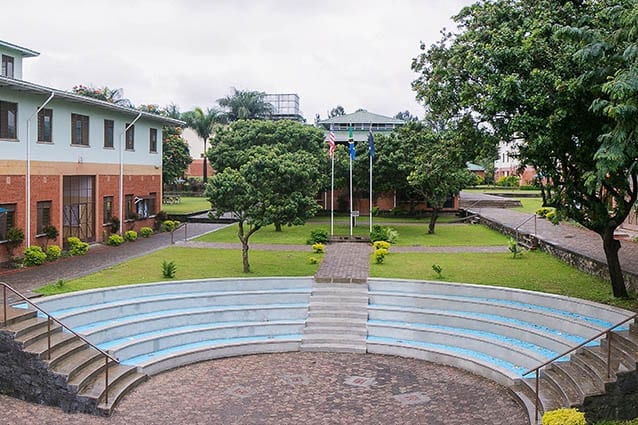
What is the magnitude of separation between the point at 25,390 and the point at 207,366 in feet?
13.7

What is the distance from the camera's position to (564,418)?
9.62 metres

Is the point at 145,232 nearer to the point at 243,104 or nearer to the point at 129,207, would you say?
the point at 129,207

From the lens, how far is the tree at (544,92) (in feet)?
44.3

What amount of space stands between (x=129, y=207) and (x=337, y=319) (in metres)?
18.2

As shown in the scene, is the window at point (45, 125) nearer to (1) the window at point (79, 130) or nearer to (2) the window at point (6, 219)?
(1) the window at point (79, 130)

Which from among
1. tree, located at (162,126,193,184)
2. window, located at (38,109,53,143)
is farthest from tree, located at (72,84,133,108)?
window, located at (38,109,53,143)

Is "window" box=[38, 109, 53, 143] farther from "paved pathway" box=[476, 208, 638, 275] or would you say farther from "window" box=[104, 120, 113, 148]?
"paved pathway" box=[476, 208, 638, 275]

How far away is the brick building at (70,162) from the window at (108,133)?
0.16ft

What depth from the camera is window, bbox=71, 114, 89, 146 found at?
2634 cm

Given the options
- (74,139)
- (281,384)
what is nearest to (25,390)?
(281,384)

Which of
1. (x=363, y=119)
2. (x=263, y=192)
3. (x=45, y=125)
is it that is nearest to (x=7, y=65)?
(x=45, y=125)

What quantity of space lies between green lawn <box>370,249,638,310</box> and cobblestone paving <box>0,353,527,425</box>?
16.4 feet

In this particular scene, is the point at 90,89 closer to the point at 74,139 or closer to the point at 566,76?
the point at 74,139

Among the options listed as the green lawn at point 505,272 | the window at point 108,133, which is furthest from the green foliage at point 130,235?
the green lawn at point 505,272
